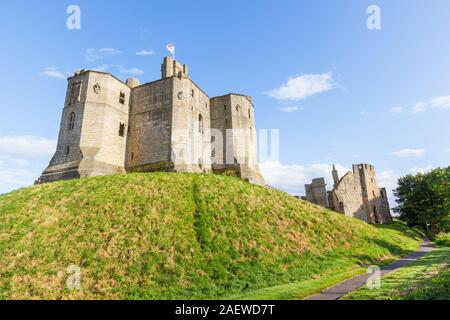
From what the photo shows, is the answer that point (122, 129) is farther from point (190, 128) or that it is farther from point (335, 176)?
point (335, 176)

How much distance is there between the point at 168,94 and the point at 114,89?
28.7 ft

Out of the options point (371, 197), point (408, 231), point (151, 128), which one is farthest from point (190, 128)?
point (408, 231)

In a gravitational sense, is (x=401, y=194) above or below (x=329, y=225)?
above

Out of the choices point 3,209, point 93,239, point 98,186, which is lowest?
point 93,239

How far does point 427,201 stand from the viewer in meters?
50.4

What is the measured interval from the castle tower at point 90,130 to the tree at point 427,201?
51162 mm

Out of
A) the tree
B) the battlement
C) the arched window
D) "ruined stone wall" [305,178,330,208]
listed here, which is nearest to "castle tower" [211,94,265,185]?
the arched window

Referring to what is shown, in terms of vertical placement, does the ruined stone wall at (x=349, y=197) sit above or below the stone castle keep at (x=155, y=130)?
below

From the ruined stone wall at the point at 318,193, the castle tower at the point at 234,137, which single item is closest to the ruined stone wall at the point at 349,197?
the ruined stone wall at the point at 318,193

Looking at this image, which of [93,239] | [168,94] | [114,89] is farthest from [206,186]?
[114,89]

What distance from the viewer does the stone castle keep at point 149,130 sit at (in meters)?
36.6

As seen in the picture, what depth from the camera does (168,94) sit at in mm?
40281

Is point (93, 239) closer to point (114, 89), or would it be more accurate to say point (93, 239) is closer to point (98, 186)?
point (98, 186)

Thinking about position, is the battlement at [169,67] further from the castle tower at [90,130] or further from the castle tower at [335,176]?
the castle tower at [335,176]
